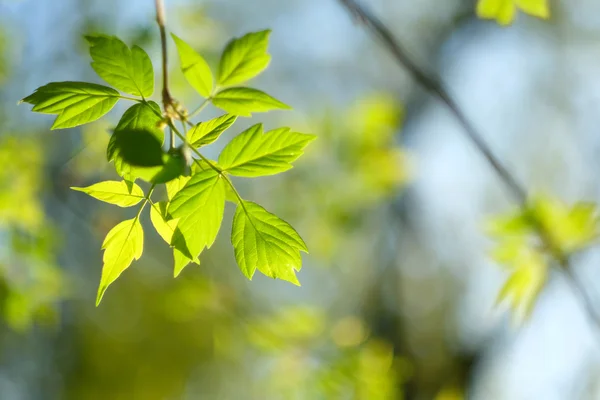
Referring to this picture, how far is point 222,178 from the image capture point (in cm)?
57

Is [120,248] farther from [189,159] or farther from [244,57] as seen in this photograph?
[244,57]

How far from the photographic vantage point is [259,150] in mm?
603

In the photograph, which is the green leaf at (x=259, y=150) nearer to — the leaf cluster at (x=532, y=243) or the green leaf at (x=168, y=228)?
the green leaf at (x=168, y=228)

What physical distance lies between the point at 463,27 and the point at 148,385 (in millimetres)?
4702

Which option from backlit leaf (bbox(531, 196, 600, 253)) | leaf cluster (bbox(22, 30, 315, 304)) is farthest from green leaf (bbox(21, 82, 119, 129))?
backlit leaf (bbox(531, 196, 600, 253))

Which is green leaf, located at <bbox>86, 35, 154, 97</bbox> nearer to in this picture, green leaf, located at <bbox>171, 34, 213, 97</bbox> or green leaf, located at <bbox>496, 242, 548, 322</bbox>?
green leaf, located at <bbox>171, 34, 213, 97</bbox>

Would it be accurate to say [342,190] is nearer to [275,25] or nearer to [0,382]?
[275,25]

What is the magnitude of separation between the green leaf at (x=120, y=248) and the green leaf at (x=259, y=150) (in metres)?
0.13

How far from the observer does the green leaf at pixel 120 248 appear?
0.59 m

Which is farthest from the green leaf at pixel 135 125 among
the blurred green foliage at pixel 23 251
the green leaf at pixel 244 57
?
the blurred green foliage at pixel 23 251

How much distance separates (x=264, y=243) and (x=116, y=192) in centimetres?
18

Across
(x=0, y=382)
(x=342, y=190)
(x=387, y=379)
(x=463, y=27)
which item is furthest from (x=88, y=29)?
(x=0, y=382)

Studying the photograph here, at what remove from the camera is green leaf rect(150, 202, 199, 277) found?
0.57m

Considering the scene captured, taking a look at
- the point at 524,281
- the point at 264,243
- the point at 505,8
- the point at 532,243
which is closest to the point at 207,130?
the point at 264,243
